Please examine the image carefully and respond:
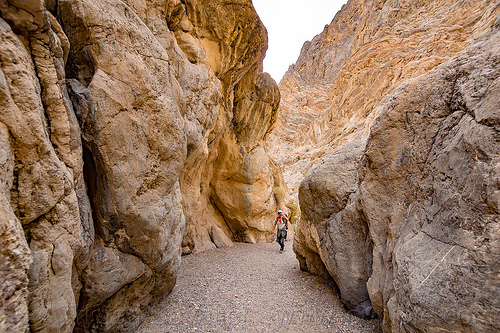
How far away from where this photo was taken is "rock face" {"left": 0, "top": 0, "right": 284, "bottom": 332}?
246cm

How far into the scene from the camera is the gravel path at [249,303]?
4805 millimetres

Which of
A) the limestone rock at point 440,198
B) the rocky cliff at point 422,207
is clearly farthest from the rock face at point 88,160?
the limestone rock at point 440,198

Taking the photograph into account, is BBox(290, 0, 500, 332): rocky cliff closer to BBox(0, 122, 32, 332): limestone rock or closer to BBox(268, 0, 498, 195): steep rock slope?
BBox(0, 122, 32, 332): limestone rock

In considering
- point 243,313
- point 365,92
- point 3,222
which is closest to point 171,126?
point 3,222

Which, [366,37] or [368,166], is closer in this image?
[368,166]

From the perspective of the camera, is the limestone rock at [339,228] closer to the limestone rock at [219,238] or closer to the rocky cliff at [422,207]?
the rocky cliff at [422,207]

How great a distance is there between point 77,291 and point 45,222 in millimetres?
1426

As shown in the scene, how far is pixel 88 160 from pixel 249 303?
15.7ft

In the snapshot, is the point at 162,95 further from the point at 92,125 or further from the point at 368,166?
the point at 368,166

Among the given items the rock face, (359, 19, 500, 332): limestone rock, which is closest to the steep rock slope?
(359, 19, 500, 332): limestone rock

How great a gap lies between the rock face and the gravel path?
75cm

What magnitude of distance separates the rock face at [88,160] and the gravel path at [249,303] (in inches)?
29.5

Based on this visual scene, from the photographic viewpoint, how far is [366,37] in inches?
1061

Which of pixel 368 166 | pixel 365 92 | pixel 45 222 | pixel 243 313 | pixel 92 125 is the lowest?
pixel 243 313
